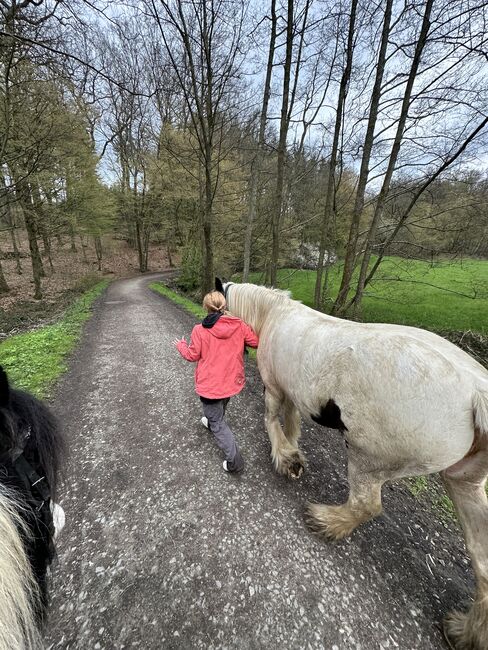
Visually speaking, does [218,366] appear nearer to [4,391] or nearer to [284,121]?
[4,391]

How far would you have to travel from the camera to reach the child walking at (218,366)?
256 cm

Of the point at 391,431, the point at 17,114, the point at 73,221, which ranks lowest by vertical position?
the point at 391,431

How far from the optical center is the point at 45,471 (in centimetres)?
→ 124

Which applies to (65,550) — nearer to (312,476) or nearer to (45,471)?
(45,471)

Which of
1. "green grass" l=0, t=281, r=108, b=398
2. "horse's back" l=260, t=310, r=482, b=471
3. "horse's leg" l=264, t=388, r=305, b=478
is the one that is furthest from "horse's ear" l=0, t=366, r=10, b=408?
"green grass" l=0, t=281, r=108, b=398

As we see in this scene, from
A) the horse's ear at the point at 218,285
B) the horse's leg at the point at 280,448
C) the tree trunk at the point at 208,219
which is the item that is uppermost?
the tree trunk at the point at 208,219

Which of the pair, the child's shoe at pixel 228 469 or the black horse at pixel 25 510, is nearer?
the black horse at pixel 25 510

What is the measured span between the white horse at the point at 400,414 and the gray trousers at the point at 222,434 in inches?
30.7

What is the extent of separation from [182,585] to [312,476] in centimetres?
149

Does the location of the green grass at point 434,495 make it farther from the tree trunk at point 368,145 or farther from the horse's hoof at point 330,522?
the tree trunk at point 368,145

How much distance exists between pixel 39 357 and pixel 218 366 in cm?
466

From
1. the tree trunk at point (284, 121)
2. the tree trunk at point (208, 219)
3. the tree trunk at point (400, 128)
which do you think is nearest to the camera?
the tree trunk at point (400, 128)

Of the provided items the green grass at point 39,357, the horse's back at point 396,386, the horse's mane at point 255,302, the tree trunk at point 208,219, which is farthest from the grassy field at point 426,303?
the horse's back at point 396,386

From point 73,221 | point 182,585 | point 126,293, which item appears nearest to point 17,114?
point 73,221
